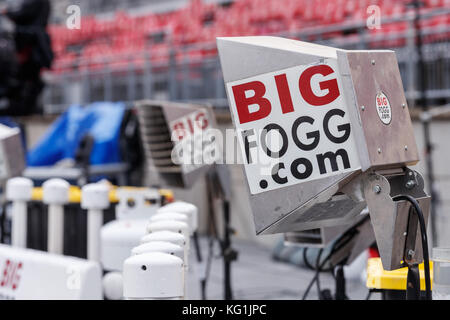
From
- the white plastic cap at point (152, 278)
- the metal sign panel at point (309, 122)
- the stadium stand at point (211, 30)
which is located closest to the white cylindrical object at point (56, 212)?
the white plastic cap at point (152, 278)

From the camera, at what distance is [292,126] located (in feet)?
6.76

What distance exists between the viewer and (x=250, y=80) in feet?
7.00

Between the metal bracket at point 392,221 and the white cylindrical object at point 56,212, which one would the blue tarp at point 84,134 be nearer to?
the white cylindrical object at point 56,212

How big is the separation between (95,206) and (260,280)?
6.87 feet

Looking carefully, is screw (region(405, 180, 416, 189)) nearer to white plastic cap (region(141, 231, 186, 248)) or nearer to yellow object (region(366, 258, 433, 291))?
yellow object (region(366, 258, 433, 291))

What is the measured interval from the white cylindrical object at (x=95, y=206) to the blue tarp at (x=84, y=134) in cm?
408

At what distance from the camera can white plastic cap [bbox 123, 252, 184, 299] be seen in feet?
6.79

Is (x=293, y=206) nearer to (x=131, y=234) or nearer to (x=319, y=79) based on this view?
(x=319, y=79)

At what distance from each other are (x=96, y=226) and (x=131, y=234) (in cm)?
27

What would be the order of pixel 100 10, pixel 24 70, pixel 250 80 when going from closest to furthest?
pixel 250 80, pixel 24 70, pixel 100 10

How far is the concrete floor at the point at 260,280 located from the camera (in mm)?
4508

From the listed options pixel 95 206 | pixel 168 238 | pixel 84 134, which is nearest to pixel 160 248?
pixel 168 238

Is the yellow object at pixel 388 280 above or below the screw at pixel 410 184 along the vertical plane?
below
